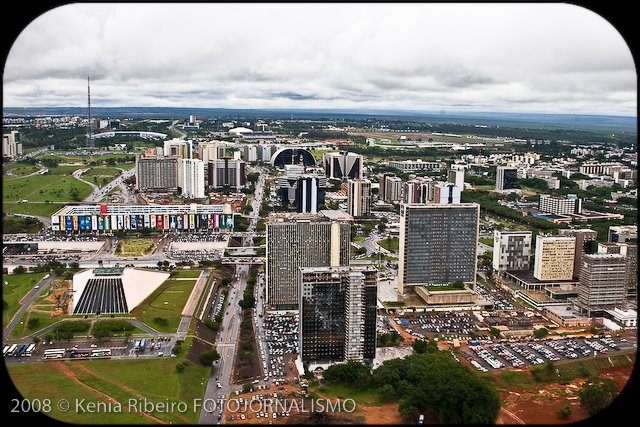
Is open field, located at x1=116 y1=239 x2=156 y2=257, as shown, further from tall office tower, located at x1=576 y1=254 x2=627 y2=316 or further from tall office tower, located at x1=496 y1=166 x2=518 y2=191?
tall office tower, located at x1=496 y1=166 x2=518 y2=191

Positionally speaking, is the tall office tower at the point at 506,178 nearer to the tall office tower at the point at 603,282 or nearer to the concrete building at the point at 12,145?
the tall office tower at the point at 603,282

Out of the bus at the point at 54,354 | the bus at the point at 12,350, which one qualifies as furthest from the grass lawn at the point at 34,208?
the bus at the point at 54,354

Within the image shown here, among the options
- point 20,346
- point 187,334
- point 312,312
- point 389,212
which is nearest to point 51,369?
point 20,346

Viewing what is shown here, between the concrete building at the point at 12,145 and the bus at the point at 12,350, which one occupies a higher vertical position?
the concrete building at the point at 12,145

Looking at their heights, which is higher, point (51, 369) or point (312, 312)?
point (312, 312)

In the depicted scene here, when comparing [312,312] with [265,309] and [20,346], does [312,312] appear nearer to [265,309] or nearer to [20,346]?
[265,309]

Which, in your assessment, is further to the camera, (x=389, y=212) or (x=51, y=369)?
(x=389, y=212)
